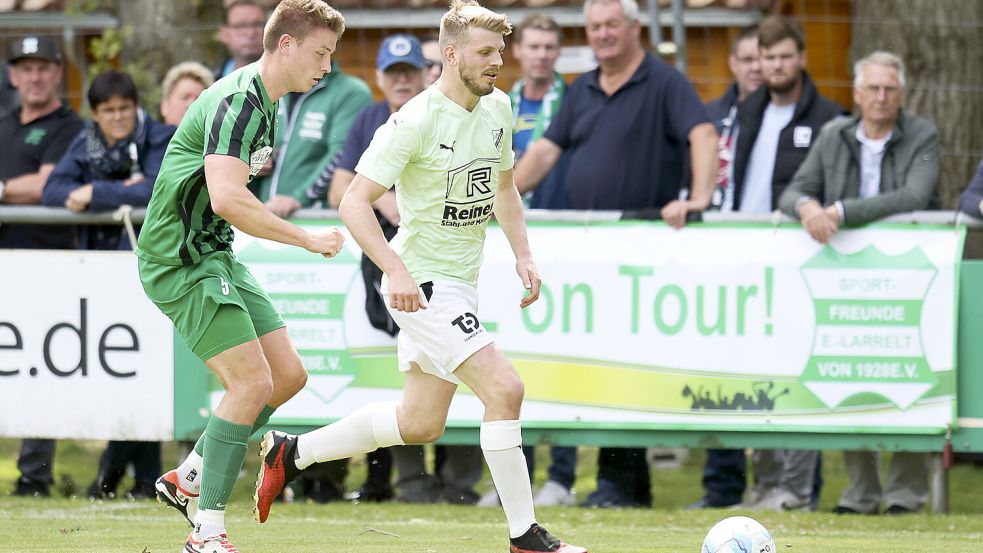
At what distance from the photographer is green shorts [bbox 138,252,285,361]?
6.66 m

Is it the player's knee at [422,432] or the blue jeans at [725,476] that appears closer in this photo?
the player's knee at [422,432]

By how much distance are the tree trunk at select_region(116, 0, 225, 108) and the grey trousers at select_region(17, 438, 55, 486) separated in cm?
353

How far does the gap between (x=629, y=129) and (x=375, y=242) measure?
10.9 ft

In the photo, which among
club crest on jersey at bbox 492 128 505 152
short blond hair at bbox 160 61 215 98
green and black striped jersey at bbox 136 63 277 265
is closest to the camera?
green and black striped jersey at bbox 136 63 277 265

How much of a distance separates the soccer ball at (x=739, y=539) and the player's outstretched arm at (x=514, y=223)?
1.44 meters

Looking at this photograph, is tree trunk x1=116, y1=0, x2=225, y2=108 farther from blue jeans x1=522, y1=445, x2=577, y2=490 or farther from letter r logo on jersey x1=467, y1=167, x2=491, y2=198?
letter r logo on jersey x1=467, y1=167, x2=491, y2=198

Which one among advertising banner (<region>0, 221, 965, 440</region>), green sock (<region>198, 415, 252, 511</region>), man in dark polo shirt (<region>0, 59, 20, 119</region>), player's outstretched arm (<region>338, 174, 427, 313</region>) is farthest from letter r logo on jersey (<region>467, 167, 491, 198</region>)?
man in dark polo shirt (<region>0, 59, 20, 119</region>)

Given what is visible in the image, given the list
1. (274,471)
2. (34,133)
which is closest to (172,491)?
(274,471)

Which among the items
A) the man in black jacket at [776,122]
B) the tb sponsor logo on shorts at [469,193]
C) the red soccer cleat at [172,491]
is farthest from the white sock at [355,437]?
the man in black jacket at [776,122]

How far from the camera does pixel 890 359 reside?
8.84 m

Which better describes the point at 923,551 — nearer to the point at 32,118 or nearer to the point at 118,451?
the point at 118,451

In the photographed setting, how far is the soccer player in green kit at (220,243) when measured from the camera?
21.5 feet

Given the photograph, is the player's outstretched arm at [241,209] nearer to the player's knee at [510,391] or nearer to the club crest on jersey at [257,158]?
the club crest on jersey at [257,158]

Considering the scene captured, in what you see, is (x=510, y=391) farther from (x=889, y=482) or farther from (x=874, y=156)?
(x=874, y=156)
